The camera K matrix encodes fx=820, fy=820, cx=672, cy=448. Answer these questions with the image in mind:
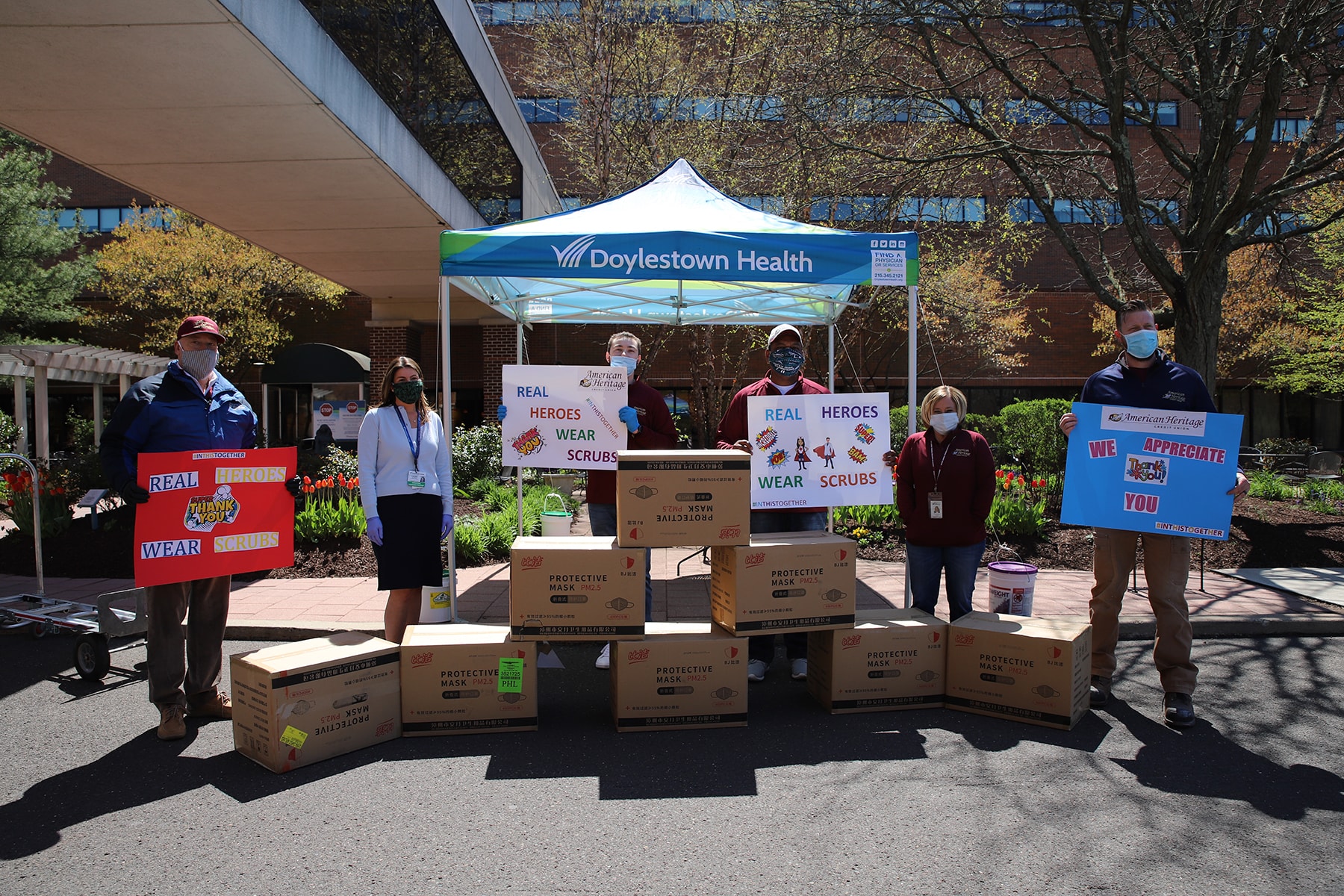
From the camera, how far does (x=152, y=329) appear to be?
2631cm

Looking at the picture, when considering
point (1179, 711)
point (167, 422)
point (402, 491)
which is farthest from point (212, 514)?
point (1179, 711)

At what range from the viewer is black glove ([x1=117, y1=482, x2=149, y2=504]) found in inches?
165

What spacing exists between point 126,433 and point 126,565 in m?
5.06

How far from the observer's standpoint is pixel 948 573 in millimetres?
5246

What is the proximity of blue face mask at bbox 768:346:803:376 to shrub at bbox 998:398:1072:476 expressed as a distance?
337 inches

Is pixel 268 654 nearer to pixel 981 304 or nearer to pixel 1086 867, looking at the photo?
pixel 1086 867

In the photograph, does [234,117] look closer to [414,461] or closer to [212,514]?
[414,461]

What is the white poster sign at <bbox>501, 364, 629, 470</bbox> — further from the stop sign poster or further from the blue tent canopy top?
the stop sign poster

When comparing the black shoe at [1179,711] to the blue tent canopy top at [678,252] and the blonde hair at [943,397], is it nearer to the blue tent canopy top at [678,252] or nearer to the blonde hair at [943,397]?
the blonde hair at [943,397]

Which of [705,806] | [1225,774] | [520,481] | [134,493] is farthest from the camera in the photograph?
[520,481]

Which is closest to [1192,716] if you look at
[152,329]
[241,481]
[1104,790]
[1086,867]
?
[1104,790]

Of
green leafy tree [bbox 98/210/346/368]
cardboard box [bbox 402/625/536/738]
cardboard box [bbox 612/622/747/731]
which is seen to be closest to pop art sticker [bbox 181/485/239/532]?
cardboard box [bbox 402/625/536/738]

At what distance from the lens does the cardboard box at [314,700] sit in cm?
385

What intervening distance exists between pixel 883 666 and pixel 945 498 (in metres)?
1.13
